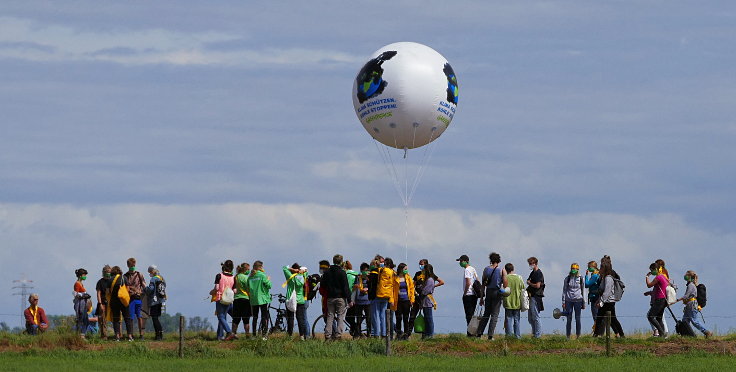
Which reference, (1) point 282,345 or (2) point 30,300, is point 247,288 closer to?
(1) point 282,345

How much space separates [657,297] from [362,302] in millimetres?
7767

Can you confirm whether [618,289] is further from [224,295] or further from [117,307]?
[117,307]

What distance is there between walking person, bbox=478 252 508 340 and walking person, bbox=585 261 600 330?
246cm

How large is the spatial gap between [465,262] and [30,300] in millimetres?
11725

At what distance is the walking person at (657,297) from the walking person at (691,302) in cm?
59

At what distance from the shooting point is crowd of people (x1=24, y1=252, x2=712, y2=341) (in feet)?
101

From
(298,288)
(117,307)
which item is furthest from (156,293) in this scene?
(298,288)

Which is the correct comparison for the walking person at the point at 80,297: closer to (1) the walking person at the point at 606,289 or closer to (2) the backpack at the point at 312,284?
(2) the backpack at the point at 312,284

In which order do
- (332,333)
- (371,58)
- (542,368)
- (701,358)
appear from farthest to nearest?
(371,58) < (332,333) < (701,358) < (542,368)

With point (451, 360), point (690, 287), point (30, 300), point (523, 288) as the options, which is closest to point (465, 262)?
point (523, 288)

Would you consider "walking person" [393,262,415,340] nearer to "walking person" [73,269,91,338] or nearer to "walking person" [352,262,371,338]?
"walking person" [352,262,371,338]

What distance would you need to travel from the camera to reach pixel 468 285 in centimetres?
3191

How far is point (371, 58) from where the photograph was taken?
34656 millimetres

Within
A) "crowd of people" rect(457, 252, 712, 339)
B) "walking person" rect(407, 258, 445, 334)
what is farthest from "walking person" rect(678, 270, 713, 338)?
"walking person" rect(407, 258, 445, 334)
